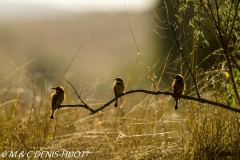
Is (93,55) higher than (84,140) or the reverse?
higher

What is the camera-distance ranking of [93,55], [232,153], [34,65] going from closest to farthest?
1. [232,153]
2. [34,65]
3. [93,55]

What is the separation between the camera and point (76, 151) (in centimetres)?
395

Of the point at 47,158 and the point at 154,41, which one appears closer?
the point at 47,158

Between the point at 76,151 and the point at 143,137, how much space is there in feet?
1.81

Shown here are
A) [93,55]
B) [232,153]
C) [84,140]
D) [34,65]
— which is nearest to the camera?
[232,153]

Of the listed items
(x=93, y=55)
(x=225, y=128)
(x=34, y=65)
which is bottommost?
(x=225, y=128)

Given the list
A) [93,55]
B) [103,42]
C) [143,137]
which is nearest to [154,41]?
[143,137]

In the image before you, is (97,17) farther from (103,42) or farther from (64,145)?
(64,145)

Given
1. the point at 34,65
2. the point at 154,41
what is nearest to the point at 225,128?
the point at 154,41

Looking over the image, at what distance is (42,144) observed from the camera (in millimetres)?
3852

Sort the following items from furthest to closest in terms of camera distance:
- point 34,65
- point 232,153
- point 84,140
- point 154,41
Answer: point 34,65 < point 154,41 < point 84,140 < point 232,153

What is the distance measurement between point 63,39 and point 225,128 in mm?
29506

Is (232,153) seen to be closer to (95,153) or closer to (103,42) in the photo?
(95,153)

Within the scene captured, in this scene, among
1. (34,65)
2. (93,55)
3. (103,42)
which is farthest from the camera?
(103,42)
